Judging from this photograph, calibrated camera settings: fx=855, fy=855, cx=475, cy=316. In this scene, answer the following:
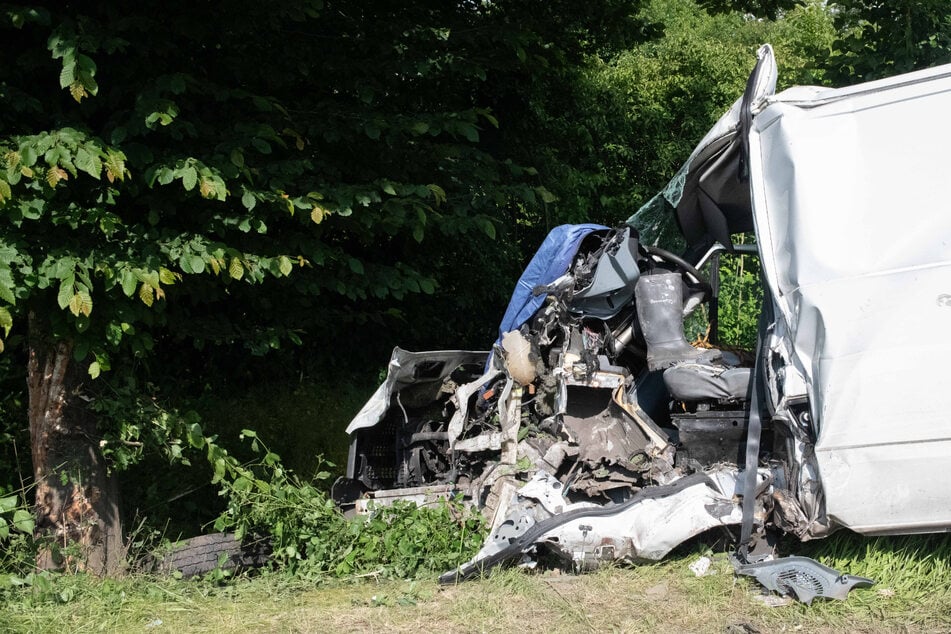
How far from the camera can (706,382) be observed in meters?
4.55

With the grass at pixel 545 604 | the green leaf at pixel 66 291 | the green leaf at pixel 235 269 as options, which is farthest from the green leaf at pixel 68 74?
the grass at pixel 545 604

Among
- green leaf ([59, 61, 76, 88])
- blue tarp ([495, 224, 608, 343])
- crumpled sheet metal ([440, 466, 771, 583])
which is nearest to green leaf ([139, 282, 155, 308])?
green leaf ([59, 61, 76, 88])

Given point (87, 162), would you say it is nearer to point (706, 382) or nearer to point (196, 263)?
point (196, 263)

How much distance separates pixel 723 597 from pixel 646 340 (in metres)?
1.53

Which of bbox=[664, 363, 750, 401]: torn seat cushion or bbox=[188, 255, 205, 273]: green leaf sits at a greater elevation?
bbox=[188, 255, 205, 273]: green leaf

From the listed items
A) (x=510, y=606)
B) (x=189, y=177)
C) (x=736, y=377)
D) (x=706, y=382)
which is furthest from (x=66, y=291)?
(x=736, y=377)

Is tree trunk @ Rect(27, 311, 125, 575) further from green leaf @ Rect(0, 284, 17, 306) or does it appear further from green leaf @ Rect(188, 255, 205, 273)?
green leaf @ Rect(0, 284, 17, 306)

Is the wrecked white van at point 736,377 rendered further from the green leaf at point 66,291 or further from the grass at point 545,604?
the green leaf at point 66,291

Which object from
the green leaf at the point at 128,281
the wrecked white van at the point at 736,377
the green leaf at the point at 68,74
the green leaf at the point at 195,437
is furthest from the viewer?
the green leaf at the point at 195,437

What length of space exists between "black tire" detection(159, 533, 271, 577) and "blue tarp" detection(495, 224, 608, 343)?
6.58ft

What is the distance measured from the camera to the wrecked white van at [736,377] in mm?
3756

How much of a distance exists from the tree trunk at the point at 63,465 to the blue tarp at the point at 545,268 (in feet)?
8.62

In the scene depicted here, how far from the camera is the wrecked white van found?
3756mm

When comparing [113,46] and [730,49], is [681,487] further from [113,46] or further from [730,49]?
[730,49]
